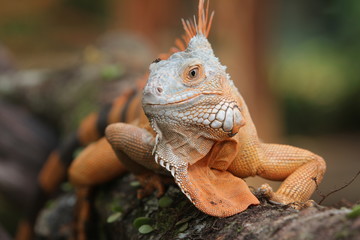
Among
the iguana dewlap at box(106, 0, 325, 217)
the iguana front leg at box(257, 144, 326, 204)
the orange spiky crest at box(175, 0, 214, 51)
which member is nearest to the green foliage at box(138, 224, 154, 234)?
the iguana dewlap at box(106, 0, 325, 217)

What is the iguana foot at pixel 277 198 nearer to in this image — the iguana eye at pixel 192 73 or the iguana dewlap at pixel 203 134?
the iguana dewlap at pixel 203 134

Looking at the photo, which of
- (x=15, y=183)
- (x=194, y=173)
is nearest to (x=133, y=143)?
(x=194, y=173)

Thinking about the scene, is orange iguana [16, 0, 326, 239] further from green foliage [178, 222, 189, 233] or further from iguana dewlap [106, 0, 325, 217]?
green foliage [178, 222, 189, 233]

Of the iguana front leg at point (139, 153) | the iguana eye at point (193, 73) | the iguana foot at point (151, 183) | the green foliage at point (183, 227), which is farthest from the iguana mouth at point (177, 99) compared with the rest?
the iguana foot at point (151, 183)

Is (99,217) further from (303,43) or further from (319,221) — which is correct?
(303,43)

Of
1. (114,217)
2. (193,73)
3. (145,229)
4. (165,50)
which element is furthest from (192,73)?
(165,50)

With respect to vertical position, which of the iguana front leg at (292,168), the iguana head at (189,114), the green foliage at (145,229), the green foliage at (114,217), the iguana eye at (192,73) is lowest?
the green foliage at (114,217)
